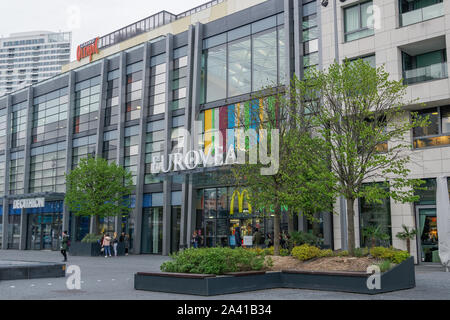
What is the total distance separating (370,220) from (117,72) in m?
25.8

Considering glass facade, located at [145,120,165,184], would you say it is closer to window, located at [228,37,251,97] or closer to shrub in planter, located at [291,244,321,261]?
window, located at [228,37,251,97]

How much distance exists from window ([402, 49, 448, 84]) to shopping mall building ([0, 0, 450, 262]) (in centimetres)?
6

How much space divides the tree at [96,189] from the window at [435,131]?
2133 cm

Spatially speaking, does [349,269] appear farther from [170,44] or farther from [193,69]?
[170,44]

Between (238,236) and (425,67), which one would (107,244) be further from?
(425,67)

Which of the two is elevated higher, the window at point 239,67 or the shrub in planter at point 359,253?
the window at point 239,67

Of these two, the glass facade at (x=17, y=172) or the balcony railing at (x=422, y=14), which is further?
the glass facade at (x=17, y=172)

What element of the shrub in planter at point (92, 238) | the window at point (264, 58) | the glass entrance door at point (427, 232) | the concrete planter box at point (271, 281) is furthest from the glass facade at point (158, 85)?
the concrete planter box at point (271, 281)

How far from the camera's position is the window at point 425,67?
2394 cm

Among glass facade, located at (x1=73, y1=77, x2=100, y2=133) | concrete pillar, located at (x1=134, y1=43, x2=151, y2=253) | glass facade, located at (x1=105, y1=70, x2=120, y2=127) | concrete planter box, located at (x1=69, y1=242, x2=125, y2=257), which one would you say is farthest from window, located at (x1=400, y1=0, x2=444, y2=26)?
glass facade, located at (x1=73, y1=77, x2=100, y2=133)

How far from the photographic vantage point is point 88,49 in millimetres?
51719

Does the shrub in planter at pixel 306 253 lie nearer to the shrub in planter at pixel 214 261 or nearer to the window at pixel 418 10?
the shrub in planter at pixel 214 261
